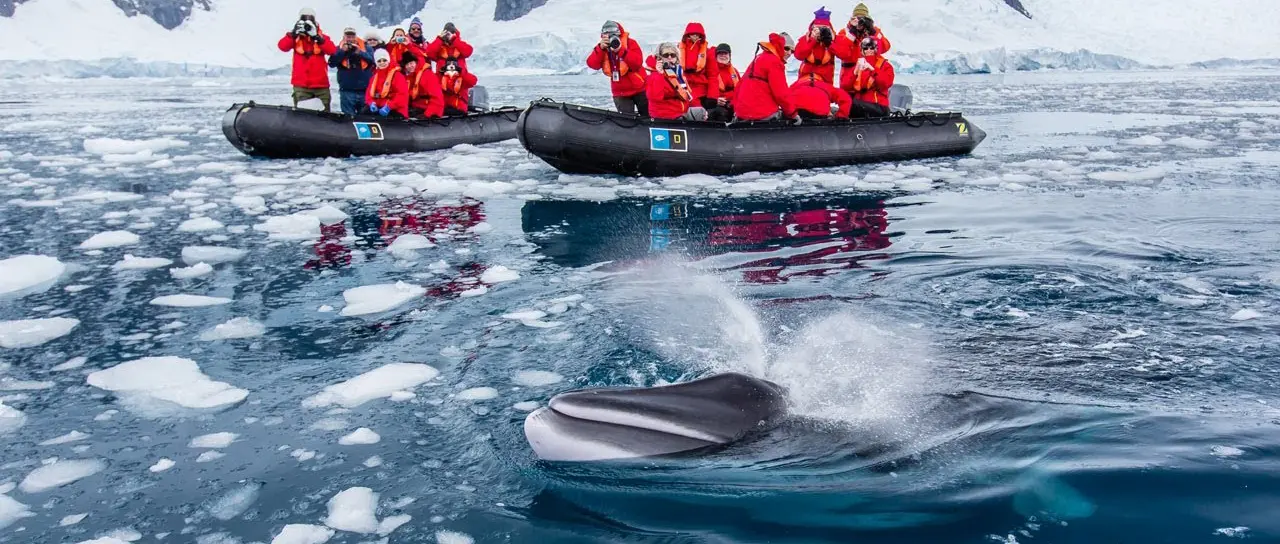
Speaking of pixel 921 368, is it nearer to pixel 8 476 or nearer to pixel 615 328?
pixel 615 328

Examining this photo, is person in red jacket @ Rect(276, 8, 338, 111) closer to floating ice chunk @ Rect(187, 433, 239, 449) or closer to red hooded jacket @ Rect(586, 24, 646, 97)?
red hooded jacket @ Rect(586, 24, 646, 97)

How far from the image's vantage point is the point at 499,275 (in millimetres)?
7090

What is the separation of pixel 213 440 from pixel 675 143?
8.99 meters

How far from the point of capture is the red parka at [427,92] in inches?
630

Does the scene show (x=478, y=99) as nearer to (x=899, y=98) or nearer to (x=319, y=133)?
(x=319, y=133)

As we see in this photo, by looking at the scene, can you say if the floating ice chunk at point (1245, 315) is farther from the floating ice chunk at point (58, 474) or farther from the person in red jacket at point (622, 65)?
the person in red jacket at point (622, 65)

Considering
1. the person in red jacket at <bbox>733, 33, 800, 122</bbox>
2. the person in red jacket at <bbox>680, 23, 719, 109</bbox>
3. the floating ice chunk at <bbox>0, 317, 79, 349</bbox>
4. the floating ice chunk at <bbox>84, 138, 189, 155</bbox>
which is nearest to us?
the floating ice chunk at <bbox>0, 317, 79, 349</bbox>

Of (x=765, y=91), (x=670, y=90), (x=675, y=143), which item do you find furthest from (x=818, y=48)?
(x=675, y=143)

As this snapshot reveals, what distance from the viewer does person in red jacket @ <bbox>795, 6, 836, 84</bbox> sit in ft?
43.6

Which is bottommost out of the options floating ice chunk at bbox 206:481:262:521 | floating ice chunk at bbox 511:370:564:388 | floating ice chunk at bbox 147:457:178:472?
floating ice chunk at bbox 206:481:262:521

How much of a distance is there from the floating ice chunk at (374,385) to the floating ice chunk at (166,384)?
438mm

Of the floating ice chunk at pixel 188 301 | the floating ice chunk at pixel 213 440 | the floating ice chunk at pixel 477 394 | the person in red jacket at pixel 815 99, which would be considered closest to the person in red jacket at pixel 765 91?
the person in red jacket at pixel 815 99

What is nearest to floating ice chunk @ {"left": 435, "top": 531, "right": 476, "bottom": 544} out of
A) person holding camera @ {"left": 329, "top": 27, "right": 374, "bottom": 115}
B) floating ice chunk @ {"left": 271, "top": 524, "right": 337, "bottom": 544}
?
floating ice chunk @ {"left": 271, "top": 524, "right": 337, "bottom": 544}

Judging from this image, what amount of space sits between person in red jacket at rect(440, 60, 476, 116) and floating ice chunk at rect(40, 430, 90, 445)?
13355 millimetres
